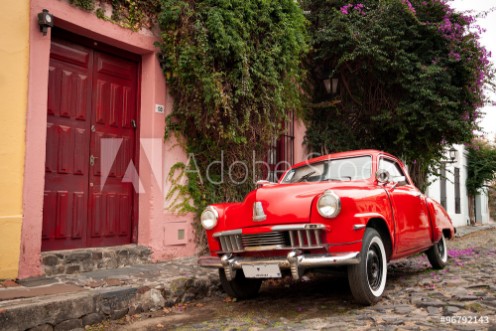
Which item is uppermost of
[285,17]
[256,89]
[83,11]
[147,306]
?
[285,17]

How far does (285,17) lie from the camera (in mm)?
7242

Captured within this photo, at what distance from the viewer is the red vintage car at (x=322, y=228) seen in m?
3.87

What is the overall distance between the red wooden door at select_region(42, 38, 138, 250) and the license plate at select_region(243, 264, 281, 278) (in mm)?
2670

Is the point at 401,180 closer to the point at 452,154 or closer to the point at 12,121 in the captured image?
the point at 12,121

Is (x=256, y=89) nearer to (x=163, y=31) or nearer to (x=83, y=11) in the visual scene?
(x=163, y=31)

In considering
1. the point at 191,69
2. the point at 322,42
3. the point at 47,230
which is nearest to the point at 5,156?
the point at 47,230

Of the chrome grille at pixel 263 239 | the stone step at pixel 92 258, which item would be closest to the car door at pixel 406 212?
the chrome grille at pixel 263 239

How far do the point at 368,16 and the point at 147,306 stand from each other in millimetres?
7109

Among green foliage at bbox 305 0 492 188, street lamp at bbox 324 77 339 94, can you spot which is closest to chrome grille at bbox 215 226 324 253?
green foliage at bbox 305 0 492 188

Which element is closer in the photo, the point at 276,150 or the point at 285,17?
the point at 285,17

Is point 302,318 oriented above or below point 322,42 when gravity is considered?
below

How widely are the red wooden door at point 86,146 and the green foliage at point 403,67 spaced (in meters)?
4.70

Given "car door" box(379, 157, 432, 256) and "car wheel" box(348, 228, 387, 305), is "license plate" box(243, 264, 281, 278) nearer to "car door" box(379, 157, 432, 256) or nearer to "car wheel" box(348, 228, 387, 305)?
"car wheel" box(348, 228, 387, 305)

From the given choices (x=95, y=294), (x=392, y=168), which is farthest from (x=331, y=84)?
(x=95, y=294)
